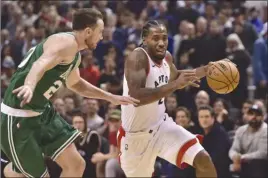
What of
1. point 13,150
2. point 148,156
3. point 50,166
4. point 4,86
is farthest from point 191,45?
point 13,150

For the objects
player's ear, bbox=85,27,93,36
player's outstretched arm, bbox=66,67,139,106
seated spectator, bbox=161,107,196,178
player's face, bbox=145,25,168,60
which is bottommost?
seated spectator, bbox=161,107,196,178

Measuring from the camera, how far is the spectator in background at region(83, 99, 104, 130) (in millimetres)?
11953

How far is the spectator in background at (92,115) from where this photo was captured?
1195 cm

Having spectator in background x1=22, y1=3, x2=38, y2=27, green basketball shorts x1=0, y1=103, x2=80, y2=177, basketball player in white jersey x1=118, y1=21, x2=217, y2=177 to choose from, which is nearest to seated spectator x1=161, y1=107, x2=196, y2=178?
basketball player in white jersey x1=118, y1=21, x2=217, y2=177

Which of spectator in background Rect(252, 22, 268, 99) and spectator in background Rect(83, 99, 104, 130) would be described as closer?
spectator in background Rect(83, 99, 104, 130)

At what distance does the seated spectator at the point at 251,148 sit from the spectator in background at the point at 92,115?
94.9 inches

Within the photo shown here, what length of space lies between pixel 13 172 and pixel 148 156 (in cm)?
145

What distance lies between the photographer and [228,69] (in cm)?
767

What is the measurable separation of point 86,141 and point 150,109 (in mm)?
3131

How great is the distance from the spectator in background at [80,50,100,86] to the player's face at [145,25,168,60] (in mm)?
6041

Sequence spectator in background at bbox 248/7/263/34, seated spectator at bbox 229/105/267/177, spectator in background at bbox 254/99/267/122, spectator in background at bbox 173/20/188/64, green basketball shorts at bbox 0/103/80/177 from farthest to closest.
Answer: spectator in background at bbox 248/7/263/34
spectator in background at bbox 173/20/188/64
spectator in background at bbox 254/99/267/122
seated spectator at bbox 229/105/267/177
green basketball shorts at bbox 0/103/80/177

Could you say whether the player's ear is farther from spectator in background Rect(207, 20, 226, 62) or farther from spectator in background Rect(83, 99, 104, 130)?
spectator in background Rect(207, 20, 226, 62)

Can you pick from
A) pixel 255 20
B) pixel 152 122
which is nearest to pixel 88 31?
pixel 152 122

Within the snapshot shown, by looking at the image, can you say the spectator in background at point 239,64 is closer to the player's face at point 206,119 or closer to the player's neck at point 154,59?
the player's face at point 206,119
